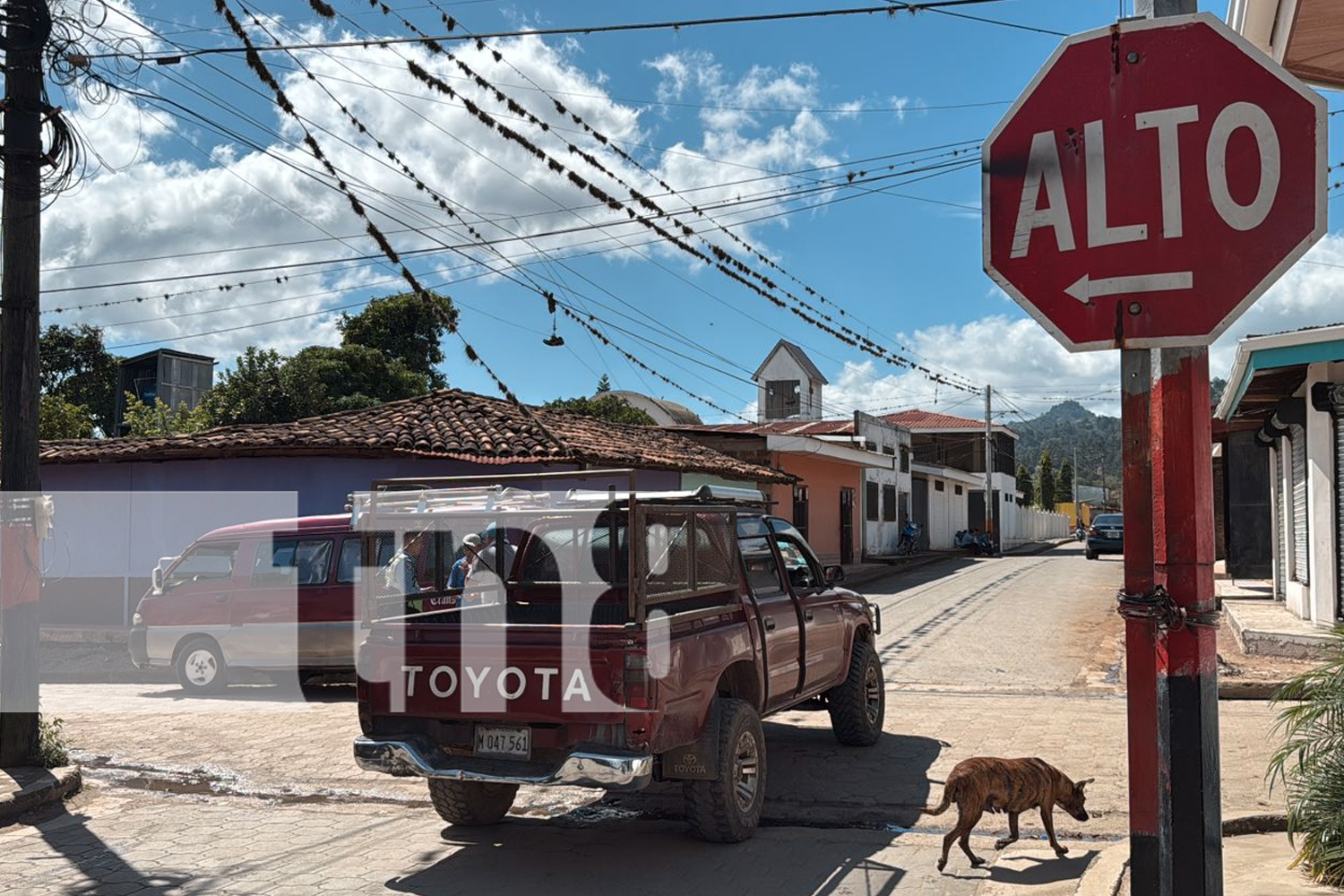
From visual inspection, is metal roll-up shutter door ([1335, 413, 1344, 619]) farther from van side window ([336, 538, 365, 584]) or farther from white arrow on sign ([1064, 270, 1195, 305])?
white arrow on sign ([1064, 270, 1195, 305])

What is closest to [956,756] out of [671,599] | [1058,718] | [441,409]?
[1058,718]

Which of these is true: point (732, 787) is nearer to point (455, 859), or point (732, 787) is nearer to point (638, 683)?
point (638, 683)

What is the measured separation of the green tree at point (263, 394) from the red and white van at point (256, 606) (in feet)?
63.6

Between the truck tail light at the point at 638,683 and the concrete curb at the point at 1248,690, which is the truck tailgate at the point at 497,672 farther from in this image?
the concrete curb at the point at 1248,690

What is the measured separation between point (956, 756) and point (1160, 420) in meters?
6.60

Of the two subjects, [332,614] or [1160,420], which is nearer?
[1160,420]

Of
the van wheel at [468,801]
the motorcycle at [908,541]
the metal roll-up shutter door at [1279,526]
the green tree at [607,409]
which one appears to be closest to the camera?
the van wheel at [468,801]

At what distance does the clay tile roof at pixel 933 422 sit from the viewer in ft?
179

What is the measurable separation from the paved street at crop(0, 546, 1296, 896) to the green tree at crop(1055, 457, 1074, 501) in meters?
99.2

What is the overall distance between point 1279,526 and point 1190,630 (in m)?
18.1

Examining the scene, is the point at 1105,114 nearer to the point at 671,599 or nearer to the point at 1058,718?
the point at 671,599

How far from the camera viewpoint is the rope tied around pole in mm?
2398

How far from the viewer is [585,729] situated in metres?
5.93

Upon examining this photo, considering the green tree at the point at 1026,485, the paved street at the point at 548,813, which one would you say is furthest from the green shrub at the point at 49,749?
the green tree at the point at 1026,485
